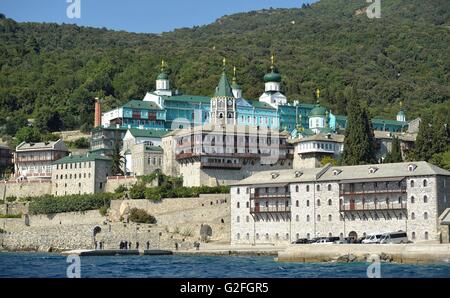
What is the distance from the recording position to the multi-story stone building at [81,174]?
81.2m

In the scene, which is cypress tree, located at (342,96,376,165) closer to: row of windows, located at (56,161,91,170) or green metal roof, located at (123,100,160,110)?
row of windows, located at (56,161,91,170)

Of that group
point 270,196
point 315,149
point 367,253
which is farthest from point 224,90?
point 367,253

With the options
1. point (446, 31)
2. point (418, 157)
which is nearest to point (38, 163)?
point (418, 157)

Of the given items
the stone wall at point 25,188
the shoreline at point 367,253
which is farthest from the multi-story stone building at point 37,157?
the shoreline at point 367,253

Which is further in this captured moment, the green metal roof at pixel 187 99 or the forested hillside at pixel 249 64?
the forested hillside at pixel 249 64

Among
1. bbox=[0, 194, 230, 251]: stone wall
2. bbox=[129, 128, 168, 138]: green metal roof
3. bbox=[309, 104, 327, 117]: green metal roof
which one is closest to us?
bbox=[0, 194, 230, 251]: stone wall

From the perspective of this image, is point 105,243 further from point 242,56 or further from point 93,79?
point 242,56

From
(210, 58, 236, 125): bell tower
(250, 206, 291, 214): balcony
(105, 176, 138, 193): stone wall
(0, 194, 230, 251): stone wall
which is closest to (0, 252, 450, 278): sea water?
(250, 206, 291, 214): balcony

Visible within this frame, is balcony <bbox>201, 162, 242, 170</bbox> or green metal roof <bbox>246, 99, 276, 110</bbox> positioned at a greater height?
green metal roof <bbox>246, 99, 276, 110</bbox>

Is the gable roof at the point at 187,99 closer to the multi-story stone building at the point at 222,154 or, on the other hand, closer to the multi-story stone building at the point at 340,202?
the multi-story stone building at the point at 222,154

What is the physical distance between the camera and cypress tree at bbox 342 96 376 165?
7200cm

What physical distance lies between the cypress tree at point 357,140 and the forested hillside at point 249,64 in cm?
2648

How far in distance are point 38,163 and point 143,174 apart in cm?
1472

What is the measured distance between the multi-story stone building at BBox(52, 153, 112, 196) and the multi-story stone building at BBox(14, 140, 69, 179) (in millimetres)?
4808
